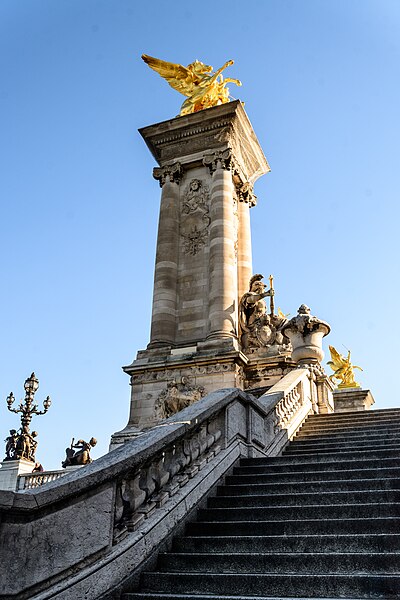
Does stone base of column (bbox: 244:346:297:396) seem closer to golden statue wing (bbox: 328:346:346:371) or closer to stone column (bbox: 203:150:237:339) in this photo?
stone column (bbox: 203:150:237:339)

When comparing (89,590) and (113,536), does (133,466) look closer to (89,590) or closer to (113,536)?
(113,536)

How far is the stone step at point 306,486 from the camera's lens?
5.86 m

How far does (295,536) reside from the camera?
4789mm

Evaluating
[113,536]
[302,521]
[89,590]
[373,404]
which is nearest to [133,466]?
[113,536]

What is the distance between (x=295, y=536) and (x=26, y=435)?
1937cm

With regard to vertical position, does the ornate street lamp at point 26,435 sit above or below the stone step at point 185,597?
above

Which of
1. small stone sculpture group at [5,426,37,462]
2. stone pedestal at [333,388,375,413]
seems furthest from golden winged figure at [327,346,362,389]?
small stone sculpture group at [5,426,37,462]

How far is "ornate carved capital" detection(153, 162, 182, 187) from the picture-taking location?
1978 cm

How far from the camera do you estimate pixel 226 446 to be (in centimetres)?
688

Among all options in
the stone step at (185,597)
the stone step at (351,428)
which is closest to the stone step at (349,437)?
the stone step at (351,428)

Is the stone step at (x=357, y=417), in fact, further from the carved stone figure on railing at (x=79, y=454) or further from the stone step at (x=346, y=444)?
the carved stone figure on railing at (x=79, y=454)

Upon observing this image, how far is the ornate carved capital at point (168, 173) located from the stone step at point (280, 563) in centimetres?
1638

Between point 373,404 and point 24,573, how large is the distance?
21.1 m

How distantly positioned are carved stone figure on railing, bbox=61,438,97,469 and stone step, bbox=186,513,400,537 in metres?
15.9
